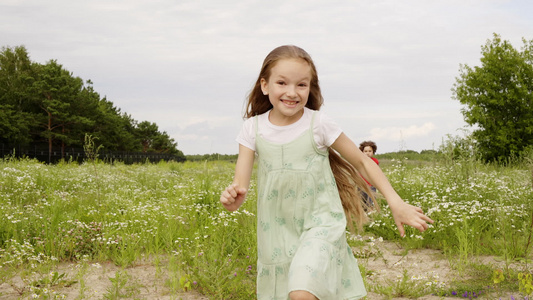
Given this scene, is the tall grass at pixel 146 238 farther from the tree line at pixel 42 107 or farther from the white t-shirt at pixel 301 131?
the tree line at pixel 42 107

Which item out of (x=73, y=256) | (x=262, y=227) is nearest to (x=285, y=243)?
(x=262, y=227)

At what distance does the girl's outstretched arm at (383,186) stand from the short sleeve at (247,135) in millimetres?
495

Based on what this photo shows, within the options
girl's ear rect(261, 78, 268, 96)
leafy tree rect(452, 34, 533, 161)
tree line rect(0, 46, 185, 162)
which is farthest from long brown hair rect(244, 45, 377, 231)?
tree line rect(0, 46, 185, 162)

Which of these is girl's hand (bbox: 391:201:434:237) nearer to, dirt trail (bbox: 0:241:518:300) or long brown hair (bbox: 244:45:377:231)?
long brown hair (bbox: 244:45:377:231)

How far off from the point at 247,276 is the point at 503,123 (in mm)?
25789

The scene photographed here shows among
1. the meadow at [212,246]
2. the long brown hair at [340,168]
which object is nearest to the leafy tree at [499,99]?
the meadow at [212,246]

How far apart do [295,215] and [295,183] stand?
18 cm

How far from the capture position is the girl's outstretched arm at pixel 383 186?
105 inches

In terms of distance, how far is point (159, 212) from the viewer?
6711 mm

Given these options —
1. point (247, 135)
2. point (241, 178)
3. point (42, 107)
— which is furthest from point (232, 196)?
point (42, 107)

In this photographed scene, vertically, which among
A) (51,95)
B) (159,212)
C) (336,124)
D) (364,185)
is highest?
(51,95)

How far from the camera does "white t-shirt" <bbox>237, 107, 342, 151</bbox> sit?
113 inches

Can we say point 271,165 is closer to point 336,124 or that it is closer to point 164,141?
point 336,124

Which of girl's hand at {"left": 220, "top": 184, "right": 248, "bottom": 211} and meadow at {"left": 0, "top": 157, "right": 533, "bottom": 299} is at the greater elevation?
girl's hand at {"left": 220, "top": 184, "right": 248, "bottom": 211}
